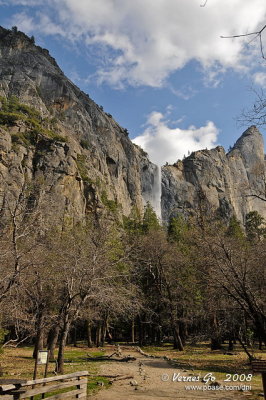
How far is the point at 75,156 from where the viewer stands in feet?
196

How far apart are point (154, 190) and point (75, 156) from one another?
1617 inches

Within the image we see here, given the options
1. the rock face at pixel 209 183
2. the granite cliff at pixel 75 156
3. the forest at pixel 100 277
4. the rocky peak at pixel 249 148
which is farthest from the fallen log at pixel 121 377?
the rocky peak at pixel 249 148

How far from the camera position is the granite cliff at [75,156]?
2089 inches

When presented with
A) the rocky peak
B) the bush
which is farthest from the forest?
the rocky peak

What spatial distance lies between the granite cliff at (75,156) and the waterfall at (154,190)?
0.36m

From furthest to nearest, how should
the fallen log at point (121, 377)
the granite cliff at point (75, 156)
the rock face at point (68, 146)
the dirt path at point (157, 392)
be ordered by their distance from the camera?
the rock face at point (68, 146) → the granite cliff at point (75, 156) → the fallen log at point (121, 377) → the dirt path at point (157, 392)

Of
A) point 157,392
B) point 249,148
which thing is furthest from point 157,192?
point 157,392

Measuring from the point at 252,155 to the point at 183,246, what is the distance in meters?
113

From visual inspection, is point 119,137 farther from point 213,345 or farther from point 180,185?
point 213,345

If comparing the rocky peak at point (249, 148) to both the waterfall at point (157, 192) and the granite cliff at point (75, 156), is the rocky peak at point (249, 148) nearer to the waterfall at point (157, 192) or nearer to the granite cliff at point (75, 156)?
the granite cliff at point (75, 156)

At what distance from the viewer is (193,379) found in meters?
13.3

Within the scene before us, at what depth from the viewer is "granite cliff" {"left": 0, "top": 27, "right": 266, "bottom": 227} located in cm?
5306

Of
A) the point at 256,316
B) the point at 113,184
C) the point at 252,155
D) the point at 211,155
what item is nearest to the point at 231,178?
the point at 211,155

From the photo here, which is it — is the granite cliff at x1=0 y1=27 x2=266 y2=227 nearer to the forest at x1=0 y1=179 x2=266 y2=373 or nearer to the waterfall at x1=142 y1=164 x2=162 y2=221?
the waterfall at x1=142 y1=164 x2=162 y2=221
